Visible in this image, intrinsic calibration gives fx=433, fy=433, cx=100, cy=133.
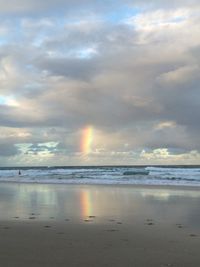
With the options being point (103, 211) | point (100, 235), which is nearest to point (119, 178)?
point (103, 211)

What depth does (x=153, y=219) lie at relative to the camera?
13.8m

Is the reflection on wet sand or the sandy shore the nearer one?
the sandy shore

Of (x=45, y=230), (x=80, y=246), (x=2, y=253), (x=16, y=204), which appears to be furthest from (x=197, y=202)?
(x=2, y=253)

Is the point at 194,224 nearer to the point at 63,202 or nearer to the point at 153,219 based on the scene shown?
the point at 153,219

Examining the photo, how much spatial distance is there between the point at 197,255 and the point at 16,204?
438 inches

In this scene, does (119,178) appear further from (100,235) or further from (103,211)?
(100,235)

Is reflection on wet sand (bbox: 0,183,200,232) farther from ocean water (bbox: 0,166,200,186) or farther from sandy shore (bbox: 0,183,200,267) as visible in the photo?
ocean water (bbox: 0,166,200,186)

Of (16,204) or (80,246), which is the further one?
(16,204)

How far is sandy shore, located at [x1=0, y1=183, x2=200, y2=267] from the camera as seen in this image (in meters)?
8.20

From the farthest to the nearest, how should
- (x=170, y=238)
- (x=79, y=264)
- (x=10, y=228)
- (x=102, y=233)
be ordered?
(x=10, y=228) < (x=102, y=233) < (x=170, y=238) < (x=79, y=264)

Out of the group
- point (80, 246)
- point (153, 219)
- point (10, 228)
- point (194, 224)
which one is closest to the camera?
point (80, 246)

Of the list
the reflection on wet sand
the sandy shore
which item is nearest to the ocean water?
the reflection on wet sand

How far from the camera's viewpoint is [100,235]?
10922mm

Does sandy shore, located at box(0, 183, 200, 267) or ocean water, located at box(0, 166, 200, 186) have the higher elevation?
ocean water, located at box(0, 166, 200, 186)
